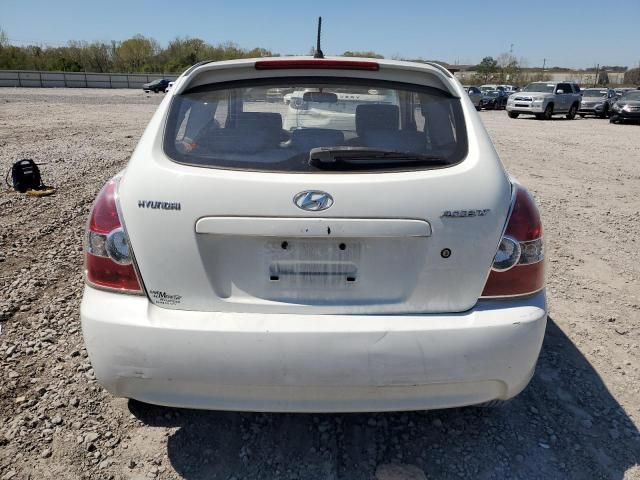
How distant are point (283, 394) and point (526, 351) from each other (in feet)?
3.29

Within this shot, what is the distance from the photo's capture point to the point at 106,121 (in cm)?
1972

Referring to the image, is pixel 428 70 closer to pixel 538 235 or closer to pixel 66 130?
pixel 538 235

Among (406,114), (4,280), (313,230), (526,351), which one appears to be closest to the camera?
(313,230)

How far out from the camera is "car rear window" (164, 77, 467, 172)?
2148 mm

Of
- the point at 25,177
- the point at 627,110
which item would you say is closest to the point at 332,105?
the point at 25,177

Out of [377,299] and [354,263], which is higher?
[354,263]

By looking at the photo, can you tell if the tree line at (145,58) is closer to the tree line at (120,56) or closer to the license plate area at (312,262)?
the tree line at (120,56)

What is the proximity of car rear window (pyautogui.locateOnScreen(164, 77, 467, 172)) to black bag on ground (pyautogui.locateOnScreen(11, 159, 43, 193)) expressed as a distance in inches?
235

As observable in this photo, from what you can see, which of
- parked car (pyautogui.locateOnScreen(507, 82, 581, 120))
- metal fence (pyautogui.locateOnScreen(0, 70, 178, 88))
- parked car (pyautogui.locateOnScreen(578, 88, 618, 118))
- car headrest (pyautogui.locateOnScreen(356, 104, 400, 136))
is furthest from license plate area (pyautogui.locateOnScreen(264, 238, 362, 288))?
metal fence (pyautogui.locateOnScreen(0, 70, 178, 88))

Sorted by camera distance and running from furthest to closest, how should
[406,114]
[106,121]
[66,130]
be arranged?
[106,121] → [66,130] → [406,114]

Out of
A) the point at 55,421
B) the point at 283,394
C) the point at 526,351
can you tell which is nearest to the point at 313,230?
the point at 283,394

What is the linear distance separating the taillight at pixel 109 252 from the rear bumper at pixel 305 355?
0.21 ft

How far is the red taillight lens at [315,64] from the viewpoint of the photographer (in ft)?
7.69

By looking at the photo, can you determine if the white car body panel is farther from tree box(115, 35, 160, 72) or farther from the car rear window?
tree box(115, 35, 160, 72)
